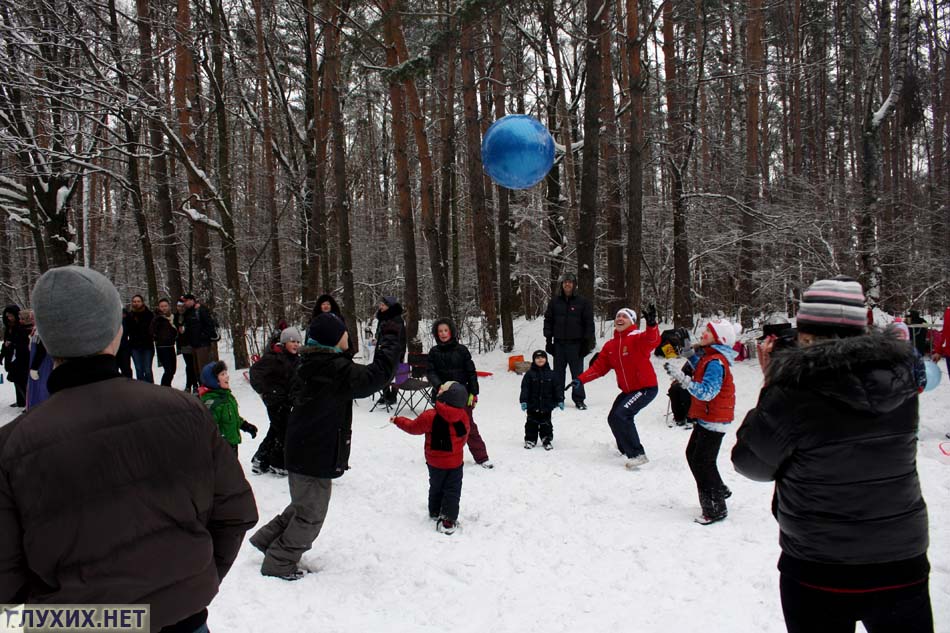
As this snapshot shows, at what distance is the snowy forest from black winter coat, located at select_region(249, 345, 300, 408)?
4.99 meters

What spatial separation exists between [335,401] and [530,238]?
1725 centimetres

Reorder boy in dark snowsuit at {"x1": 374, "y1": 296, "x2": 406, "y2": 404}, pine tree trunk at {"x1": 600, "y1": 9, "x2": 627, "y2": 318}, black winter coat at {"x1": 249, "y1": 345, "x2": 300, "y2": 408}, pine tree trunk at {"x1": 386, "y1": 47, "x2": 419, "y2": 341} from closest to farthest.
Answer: boy in dark snowsuit at {"x1": 374, "y1": 296, "x2": 406, "y2": 404} < black winter coat at {"x1": 249, "y1": 345, "x2": 300, "y2": 408} < pine tree trunk at {"x1": 386, "y1": 47, "x2": 419, "y2": 341} < pine tree trunk at {"x1": 600, "y1": 9, "x2": 627, "y2": 318}

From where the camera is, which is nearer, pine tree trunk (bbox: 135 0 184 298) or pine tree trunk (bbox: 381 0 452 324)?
pine tree trunk (bbox: 135 0 184 298)

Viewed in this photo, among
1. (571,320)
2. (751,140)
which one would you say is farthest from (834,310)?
(751,140)

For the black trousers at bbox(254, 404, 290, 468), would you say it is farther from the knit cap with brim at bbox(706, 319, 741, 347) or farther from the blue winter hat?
the knit cap with brim at bbox(706, 319, 741, 347)

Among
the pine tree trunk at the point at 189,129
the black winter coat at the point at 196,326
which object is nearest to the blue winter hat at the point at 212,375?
the black winter coat at the point at 196,326

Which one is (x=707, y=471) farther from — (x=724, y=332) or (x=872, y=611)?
(x=872, y=611)

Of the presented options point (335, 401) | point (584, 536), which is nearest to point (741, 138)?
point (584, 536)

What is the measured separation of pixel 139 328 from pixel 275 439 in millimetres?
5403

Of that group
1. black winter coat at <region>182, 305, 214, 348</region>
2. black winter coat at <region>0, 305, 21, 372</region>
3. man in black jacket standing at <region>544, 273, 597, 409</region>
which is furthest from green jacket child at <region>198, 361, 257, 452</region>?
black winter coat at <region>0, 305, 21, 372</region>

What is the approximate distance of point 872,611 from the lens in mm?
1914

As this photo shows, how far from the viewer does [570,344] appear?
1017 cm

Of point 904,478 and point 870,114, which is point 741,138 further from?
point 904,478

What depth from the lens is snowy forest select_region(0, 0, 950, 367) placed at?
391 inches
